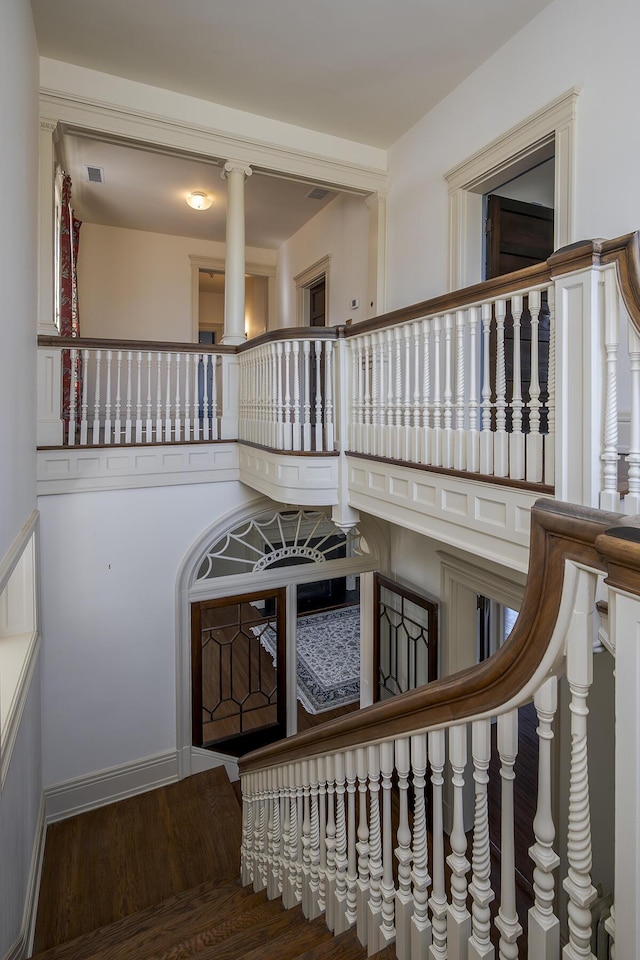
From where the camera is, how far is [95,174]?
17.3 ft

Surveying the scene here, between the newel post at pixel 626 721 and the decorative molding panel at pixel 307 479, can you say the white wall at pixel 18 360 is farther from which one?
the newel post at pixel 626 721

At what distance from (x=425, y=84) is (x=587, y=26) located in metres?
1.31

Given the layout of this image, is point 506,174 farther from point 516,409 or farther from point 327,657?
point 327,657

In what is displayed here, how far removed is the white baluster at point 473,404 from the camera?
6.96ft

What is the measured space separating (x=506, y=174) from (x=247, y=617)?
3.95 m

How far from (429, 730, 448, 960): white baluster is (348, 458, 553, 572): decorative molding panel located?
994 millimetres

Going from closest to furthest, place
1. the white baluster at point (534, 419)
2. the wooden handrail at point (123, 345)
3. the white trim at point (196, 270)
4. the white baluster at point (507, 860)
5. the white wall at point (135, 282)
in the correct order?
the white baluster at point (507, 860)
the white baluster at point (534, 419)
the wooden handrail at point (123, 345)
the white wall at point (135, 282)
the white trim at point (196, 270)

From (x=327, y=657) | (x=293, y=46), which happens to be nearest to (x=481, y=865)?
(x=293, y=46)

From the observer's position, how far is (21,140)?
2.69 meters

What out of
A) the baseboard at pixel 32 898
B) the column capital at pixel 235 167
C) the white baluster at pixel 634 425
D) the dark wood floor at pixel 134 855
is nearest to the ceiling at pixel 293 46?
the column capital at pixel 235 167

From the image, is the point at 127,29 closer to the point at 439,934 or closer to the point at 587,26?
the point at 587,26

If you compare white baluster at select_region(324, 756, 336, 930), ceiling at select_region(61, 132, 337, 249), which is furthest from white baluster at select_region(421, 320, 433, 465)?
ceiling at select_region(61, 132, 337, 249)

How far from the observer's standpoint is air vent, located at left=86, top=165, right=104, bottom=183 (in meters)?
5.16

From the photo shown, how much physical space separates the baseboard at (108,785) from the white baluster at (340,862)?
3.00 meters
